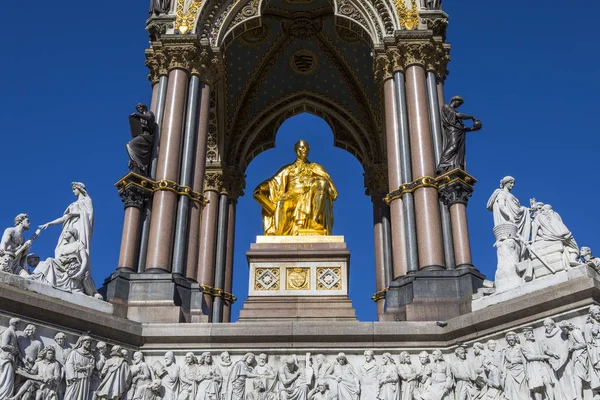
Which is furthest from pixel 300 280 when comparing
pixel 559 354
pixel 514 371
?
pixel 559 354

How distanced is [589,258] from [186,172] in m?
9.34

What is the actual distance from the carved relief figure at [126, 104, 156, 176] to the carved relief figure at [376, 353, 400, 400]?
7.36m

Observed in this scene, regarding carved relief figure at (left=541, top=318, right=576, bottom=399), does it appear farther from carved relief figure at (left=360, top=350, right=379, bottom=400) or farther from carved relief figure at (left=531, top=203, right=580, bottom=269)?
carved relief figure at (left=360, top=350, right=379, bottom=400)

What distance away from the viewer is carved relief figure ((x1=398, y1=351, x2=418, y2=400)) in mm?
12516

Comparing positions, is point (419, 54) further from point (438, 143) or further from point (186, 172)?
Result: point (186, 172)

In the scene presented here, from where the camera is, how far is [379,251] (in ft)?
74.4

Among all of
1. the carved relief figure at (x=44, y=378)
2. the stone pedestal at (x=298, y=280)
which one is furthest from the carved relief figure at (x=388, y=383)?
the carved relief figure at (x=44, y=378)

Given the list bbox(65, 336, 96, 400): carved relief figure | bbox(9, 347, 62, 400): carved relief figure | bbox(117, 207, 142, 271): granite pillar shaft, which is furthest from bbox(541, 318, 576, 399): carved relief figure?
bbox(117, 207, 142, 271): granite pillar shaft

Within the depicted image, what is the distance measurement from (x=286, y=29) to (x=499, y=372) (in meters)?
16.4

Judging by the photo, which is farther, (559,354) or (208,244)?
(208,244)

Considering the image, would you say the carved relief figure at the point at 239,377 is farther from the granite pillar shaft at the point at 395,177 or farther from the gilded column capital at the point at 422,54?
the gilded column capital at the point at 422,54

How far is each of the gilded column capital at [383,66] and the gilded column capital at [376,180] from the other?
230 inches

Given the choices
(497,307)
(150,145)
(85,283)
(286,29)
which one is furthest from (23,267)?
(286,29)

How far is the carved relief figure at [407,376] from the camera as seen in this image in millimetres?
12516
